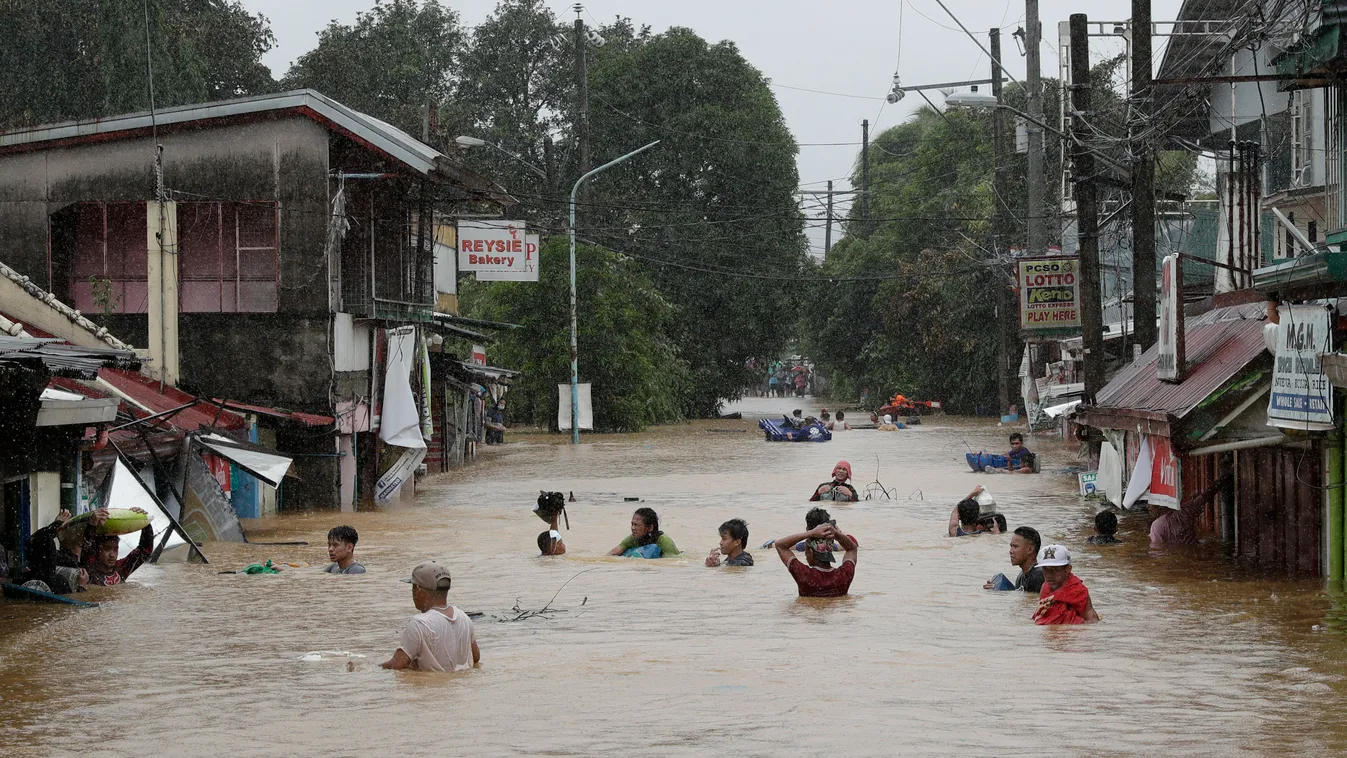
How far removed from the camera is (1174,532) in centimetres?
2006

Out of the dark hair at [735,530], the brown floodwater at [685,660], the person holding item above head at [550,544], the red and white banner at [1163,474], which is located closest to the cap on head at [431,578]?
the brown floodwater at [685,660]

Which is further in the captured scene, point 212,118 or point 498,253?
point 498,253

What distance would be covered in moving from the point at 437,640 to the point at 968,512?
A: 1212cm

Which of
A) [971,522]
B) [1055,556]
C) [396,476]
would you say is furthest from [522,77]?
[1055,556]

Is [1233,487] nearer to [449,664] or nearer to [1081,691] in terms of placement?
[1081,691]

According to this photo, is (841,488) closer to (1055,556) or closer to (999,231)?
(1055,556)

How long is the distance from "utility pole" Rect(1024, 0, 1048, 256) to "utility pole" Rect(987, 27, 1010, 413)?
779cm

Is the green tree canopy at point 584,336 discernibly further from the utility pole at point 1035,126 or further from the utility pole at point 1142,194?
the utility pole at point 1142,194

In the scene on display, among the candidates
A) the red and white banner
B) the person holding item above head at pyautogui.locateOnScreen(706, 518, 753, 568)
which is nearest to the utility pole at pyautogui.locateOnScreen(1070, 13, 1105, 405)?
the red and white banner

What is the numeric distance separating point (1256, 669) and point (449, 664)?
5.99 m

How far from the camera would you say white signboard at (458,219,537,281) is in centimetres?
3906

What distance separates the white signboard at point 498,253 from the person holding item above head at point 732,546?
21761 millimetres

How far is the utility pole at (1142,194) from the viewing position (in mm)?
23141

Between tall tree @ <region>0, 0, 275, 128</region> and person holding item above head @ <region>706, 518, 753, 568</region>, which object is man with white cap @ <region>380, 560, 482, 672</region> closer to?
person holding item above head @ <region>706, 518, 753, 568</region>
